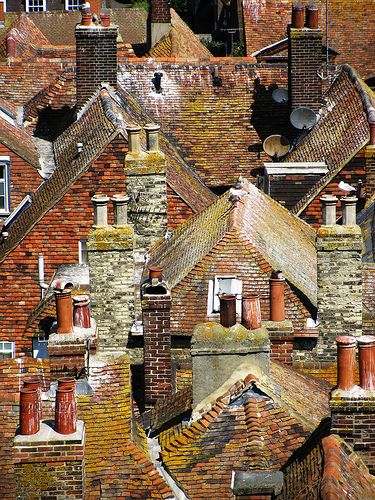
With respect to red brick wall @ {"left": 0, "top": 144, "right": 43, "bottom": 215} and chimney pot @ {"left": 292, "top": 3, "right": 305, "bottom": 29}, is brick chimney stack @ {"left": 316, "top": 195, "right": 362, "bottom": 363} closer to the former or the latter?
red brick wall @ {"left": 0, "top": 144, "right": 43, "bottom": 215}

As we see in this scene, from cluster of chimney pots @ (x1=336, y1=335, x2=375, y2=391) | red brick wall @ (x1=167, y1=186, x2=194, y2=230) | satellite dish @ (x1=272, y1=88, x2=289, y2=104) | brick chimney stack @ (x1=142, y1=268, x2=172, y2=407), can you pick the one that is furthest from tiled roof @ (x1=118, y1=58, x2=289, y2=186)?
cluster of chimney pots @ (x1=336, y1=335, x2=375, y2=391)

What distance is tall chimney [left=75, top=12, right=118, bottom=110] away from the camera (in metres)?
50.8

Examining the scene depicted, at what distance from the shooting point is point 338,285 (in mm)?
35156

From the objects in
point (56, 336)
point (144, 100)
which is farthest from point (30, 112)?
point (56, 336)

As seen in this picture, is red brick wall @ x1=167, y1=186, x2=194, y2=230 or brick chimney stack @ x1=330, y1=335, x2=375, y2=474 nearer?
brick chimney stack @ x1=330, y1=335, x2=375, y2=474

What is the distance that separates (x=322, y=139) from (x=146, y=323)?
19157mm

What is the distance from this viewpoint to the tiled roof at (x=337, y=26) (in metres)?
68.8

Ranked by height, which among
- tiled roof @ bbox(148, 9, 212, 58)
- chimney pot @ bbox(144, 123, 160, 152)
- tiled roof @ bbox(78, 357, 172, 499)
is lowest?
tiled roof @ bbox(78, 357, 172, 499)

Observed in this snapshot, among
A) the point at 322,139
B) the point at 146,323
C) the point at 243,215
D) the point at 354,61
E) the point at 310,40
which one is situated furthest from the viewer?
the point at 354,61

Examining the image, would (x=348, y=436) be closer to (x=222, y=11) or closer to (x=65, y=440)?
(x=65, y=440)

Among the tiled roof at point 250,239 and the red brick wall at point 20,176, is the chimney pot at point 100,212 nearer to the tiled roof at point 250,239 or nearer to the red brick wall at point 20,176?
the tiled roof at point 250,239

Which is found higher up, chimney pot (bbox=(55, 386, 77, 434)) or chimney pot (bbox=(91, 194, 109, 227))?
chimney pot (bbox=(91, 194, 109, 227))

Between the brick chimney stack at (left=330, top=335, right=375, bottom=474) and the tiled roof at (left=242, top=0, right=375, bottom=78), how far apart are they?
43.2 m

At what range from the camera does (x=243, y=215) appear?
1502 inches
